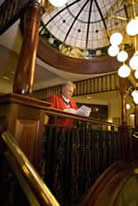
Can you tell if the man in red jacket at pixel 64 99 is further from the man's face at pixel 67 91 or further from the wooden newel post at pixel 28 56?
the wooden newel post at pixel 28 56

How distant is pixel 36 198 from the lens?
1.77ft

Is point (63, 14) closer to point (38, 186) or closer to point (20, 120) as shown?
point (20, 120)

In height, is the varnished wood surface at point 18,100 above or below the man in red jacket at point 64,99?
below

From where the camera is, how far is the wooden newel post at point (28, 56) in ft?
3.61

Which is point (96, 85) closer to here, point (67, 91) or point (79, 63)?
point (79, 63)

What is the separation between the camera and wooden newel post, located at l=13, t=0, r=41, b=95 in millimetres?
1100

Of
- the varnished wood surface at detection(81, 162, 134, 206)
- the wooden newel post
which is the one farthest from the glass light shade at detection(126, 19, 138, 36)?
the varnished wood surface at detection(81, 162, 134, 206)

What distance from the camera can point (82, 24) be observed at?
4742mm

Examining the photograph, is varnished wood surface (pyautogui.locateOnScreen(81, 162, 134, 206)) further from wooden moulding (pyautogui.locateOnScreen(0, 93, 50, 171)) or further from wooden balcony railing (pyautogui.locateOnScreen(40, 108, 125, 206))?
wooden moulding (pyautogui.locateOnScreen(0, 93, 50, 171))

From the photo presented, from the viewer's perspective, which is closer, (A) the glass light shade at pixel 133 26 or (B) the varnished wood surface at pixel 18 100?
(B) the varnished wood surface at pixel 18 100

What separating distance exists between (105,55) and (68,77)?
1.42 meters

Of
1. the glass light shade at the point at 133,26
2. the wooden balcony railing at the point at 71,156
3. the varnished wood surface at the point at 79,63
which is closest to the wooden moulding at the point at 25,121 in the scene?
the wooden balcony railing at the point at 71,156

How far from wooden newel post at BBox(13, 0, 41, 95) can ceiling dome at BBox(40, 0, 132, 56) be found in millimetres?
3112

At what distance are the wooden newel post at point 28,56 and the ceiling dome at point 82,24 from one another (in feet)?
10.2
